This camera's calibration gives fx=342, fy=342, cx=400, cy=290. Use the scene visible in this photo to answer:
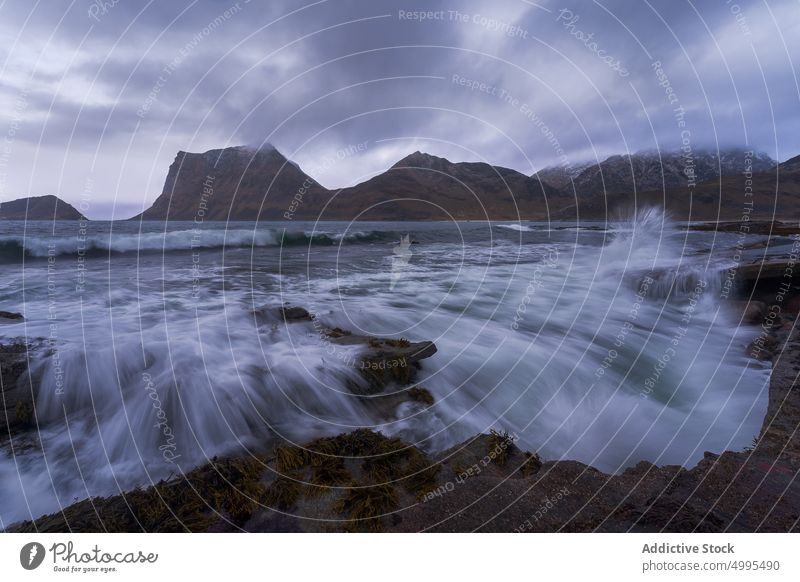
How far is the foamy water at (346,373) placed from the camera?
3990 mm

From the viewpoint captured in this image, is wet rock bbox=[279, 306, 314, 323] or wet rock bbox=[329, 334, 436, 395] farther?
wet rock bbox=[279, 306, 314, 323]

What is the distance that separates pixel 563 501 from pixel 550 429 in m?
1.67

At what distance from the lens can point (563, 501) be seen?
3127mm
